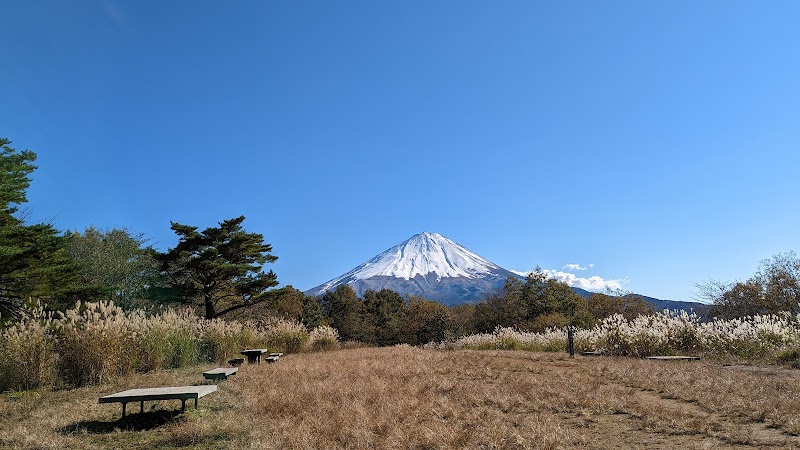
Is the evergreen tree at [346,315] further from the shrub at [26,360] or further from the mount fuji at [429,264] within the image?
the mount fuji at [429,264]

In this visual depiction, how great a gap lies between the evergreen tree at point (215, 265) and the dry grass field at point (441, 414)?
17236 mm

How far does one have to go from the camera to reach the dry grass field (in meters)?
3.79

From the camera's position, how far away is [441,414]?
4699mm

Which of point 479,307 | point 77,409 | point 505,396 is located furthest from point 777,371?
point 479,307

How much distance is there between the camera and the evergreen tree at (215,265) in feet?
78.0

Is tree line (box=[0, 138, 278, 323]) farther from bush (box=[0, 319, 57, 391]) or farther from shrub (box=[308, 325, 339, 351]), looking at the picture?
bush (box=[0, 319, 57, 391])

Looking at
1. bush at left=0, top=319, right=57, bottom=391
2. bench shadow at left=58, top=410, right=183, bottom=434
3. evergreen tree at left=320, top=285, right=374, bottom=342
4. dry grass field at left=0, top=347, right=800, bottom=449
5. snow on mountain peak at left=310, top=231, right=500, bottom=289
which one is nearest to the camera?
dry grass field at left=0, top=347, right=800, bottom=449

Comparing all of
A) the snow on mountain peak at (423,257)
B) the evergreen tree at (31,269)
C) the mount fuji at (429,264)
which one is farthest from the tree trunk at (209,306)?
the snow on mountain peak at (423,257)

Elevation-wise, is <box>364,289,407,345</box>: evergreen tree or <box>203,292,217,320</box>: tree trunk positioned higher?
<box>203,292,217,320</box>: tree trunk

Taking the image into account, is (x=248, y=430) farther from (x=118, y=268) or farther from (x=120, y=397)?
(x=118, y=268)

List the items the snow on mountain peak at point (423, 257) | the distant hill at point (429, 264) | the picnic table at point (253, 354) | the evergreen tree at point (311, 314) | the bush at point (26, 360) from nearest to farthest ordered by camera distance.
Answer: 1. the bush at point (26, 360)
2. the picnic table at point (253, 354)
3. the evergreen tree at point (311, 314)
4. the distant hill at point (429, 264)
5. the snow on mountain peak at point (423, 257)

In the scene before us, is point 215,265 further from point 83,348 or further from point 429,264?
point 429,264

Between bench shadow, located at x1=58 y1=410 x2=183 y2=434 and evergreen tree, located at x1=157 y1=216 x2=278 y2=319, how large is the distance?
18802 mm

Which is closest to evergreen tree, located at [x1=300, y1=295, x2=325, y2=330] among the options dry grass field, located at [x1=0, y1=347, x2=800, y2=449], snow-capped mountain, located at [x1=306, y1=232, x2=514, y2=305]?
dry grass field, located at [x1=0, y1=347, x2=800, y2=449]
